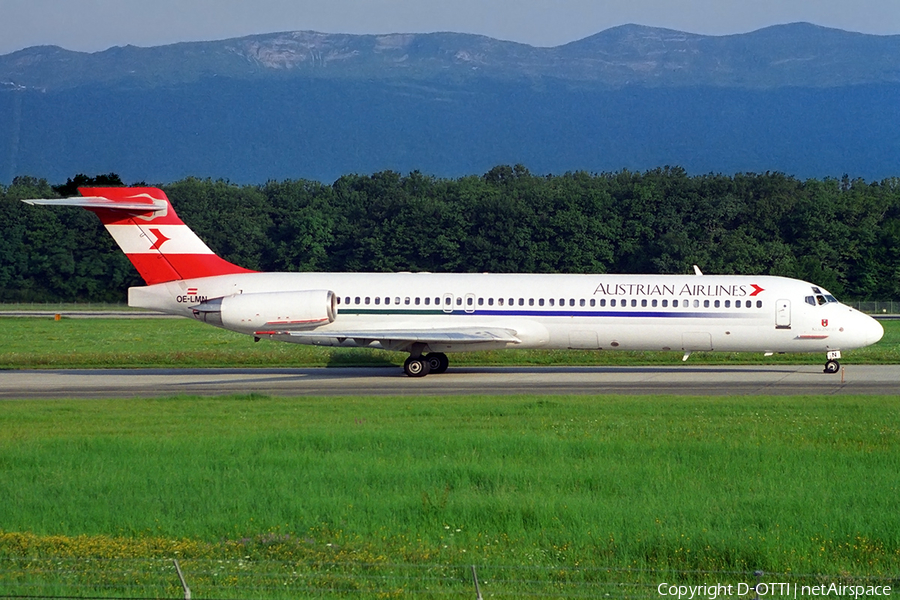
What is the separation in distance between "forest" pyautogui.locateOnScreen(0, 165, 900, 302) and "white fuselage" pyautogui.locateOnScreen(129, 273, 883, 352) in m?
44.4

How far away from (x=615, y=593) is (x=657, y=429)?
9766 millimetres

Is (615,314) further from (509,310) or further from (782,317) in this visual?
(782,317)

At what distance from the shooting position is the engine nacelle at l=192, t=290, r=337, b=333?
32.0 metres

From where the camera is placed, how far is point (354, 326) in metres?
32.6

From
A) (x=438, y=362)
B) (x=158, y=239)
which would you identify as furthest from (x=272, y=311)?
(x=438, y=362)

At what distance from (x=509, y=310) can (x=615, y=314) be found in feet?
10.6

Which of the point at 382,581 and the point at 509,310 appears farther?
the point at 509,310

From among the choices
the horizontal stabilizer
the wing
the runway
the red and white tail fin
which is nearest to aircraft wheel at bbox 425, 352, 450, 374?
the runway

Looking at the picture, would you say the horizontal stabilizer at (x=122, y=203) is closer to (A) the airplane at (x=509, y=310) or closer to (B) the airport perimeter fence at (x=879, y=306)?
(A) the airplane at (x=509, y=310)

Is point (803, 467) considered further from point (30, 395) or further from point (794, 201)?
point (794, 201)

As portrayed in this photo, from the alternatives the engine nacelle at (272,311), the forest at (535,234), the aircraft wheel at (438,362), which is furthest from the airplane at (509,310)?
the forest at (535,234)

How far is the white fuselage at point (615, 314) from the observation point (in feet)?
104

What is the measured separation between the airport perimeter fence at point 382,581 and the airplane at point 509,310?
20411 mm

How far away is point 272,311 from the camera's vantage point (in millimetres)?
32062
